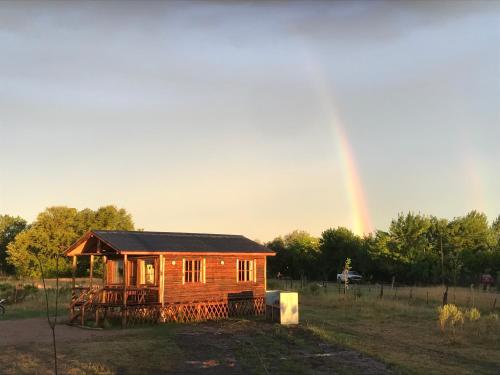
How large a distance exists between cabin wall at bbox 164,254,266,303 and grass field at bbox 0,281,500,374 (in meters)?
1.88

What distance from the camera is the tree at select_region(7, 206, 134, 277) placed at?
58.0 meters

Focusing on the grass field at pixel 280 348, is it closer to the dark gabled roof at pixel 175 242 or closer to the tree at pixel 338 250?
the dark gabled roof at pixel 175 242

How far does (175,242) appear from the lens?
22.0m

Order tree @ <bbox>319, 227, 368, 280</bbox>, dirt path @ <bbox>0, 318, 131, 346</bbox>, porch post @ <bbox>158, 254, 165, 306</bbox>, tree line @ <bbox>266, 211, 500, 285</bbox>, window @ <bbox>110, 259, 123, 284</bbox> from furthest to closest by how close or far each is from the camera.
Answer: tree @ <bbox>319, 227, 368, 280</bbox>
tree line @ <bbox>266, 211, 500, 285</bbox>
window @ <bbox>110, 259, 123, 284</bbox>
porch post @ <bbox>158, 254, 165, 306</bbox>
dirt path @ <bbox>0, 318, 131, 346</bbox>

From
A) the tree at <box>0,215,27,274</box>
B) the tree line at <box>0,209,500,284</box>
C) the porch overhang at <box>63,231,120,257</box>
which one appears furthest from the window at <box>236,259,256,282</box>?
the tree at <box>0,215,27,274</box>

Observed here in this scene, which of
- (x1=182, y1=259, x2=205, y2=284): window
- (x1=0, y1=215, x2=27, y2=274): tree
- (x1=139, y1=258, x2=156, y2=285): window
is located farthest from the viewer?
(x1=0, y1=215, x2=27, y2=274): tree

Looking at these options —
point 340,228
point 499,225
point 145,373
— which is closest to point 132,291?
point 145,373

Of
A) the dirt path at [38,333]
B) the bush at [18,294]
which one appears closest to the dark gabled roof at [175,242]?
the dirt path at [38,333]

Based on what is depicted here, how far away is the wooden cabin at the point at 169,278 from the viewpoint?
20359 mm

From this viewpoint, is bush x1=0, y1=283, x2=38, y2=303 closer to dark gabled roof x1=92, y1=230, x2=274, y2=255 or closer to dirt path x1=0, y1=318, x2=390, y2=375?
dirt path x1=0, y1=318, x2=390, y2=375

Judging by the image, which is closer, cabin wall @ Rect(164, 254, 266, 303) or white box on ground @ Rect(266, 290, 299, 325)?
white box on ground @ Rect(266, 290, 299, 325)

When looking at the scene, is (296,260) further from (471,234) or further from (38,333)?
(38,333)

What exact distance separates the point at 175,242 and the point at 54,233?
1669 inches

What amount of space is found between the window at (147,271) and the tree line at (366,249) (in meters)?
31.4
